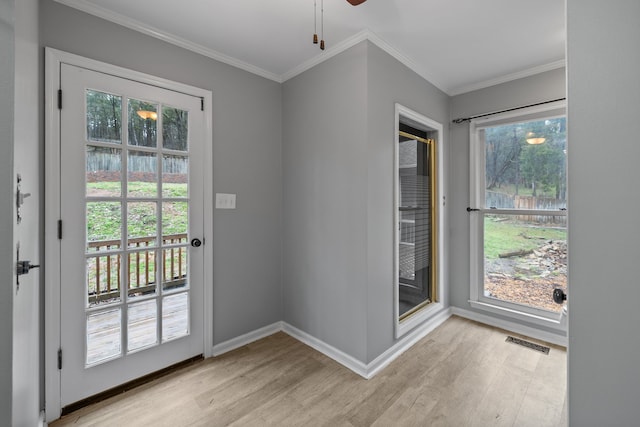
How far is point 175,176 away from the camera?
2117mm

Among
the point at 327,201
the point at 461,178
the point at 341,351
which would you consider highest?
the point at 461,178

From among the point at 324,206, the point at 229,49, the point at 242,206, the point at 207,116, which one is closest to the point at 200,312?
the point at 242,206

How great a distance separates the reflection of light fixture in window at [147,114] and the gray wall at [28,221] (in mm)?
515

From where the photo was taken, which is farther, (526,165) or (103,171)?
(526,165)

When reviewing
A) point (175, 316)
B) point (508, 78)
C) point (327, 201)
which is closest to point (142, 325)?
point (175, 316)

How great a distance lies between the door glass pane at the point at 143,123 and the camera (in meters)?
1.92

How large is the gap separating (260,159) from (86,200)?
4.48 ft

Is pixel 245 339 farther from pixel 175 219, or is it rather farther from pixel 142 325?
pixel 175 219

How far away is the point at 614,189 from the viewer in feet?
2.39

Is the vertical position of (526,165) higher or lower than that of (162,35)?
lower

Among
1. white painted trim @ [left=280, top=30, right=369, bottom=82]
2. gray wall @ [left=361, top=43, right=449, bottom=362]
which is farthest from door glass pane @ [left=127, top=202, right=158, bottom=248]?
white painted trim @ [left=280, top=30, right=369, bottom=82]

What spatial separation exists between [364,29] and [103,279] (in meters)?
2.57

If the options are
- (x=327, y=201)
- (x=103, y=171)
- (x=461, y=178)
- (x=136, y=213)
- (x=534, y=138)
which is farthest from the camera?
(x=461, y=178)

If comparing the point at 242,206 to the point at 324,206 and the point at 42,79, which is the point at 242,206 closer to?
the point at 324,206
